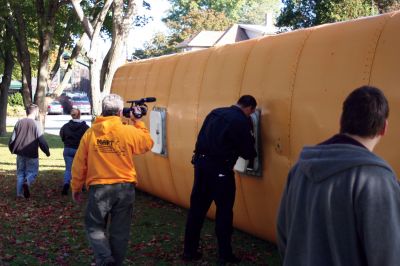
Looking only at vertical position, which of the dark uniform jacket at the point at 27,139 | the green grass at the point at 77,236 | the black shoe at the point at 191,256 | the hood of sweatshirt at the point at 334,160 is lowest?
the green grass at the point at 77,236

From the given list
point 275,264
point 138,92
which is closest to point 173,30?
point 138,92

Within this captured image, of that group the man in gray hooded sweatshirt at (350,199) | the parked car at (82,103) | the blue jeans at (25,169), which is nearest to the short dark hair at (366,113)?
the man in gray hooded sweatshirt at (350,199)

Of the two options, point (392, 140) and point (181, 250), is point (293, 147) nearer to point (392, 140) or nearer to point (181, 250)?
point (392, 140)

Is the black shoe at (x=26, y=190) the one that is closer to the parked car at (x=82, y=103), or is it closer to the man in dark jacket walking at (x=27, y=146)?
the man in dark jacket walking at (x=27, y=146)

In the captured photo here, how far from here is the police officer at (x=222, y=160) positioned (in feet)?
20.4

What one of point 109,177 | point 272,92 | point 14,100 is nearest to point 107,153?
point 109,177

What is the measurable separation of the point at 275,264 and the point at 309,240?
157 inches

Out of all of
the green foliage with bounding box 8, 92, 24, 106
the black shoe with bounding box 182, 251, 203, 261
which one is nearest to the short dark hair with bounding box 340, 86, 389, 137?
the black shoe with bounding box 182, 251, 203, 261

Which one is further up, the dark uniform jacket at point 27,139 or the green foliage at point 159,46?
the green foliage at point 159,46

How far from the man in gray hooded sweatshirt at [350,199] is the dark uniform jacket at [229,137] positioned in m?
3.46

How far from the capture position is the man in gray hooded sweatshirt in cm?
239

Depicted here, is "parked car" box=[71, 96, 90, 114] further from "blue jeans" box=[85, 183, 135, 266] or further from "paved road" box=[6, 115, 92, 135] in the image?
"blue jeans" box=[85, 183, 135, 266]

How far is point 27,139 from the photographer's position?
10664mm

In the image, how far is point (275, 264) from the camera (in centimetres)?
647
